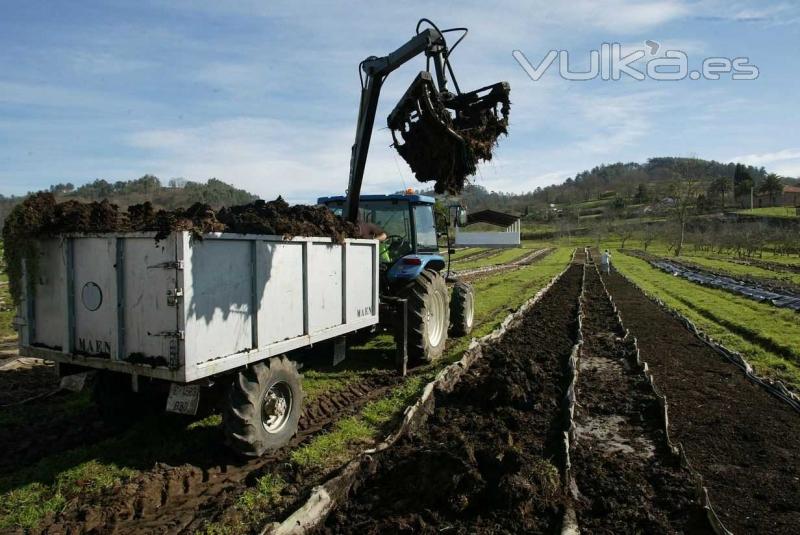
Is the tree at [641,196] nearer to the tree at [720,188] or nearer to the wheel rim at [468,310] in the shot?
the tree at [720,188]

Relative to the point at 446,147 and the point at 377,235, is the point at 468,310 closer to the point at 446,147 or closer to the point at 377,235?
the point at 377,235

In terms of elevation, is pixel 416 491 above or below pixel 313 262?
below

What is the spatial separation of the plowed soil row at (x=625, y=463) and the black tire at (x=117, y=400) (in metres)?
4.16

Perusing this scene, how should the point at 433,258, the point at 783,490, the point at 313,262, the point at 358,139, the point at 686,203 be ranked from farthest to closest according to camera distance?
the point at 686,203, the point at 433,258, the point at 358,139, the point at 313,262, the point at 783,490

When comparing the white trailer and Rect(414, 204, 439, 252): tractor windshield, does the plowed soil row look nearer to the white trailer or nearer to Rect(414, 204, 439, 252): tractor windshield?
the white trailer

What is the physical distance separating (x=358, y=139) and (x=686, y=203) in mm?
46493

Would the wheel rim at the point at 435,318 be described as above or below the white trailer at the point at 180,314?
below

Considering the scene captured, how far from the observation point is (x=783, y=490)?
15.1 ft

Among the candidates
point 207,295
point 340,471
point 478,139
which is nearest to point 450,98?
point 478,139

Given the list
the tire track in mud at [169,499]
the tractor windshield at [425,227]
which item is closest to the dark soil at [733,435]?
the tire track in mud at [169,499]

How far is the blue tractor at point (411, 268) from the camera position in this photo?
26.8 feet

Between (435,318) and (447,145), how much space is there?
306 centimetres

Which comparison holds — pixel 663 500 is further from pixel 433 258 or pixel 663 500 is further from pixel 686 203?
pixel 686 203

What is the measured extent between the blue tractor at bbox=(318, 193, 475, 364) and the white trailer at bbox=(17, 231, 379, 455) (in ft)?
9.24
